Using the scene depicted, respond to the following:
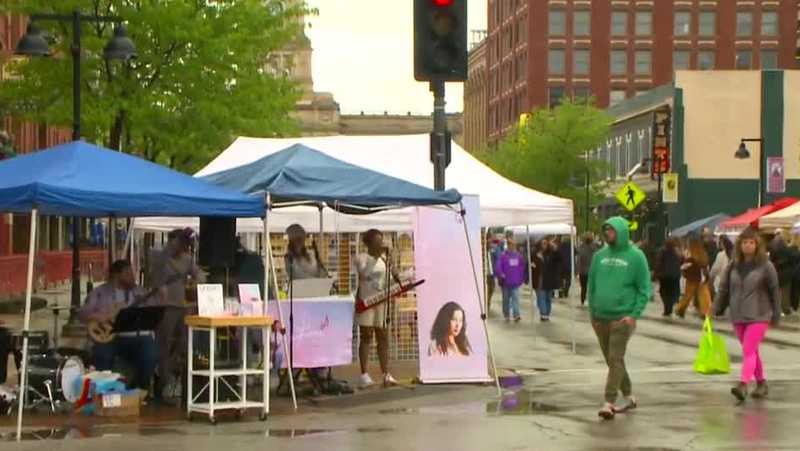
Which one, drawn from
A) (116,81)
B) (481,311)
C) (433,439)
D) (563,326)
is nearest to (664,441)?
(433,439)

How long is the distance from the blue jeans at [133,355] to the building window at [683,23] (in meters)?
105

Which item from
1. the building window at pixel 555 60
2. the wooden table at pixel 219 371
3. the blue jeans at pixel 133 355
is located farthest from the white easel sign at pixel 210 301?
the building window at pixel 555 60

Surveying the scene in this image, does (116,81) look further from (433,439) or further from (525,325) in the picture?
(433,439)

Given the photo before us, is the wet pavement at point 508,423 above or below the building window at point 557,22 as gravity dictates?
below

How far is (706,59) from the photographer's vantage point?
117 metres

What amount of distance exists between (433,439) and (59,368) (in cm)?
441

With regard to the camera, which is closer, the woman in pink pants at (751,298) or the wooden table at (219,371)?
the wooden table at (219,371)

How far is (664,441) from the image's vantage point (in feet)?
A: 41.0

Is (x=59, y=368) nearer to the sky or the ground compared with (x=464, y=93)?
nearer to the ground

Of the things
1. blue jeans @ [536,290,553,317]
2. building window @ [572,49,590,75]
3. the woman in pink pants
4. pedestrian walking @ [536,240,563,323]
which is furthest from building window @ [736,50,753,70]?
the woman in pink pants

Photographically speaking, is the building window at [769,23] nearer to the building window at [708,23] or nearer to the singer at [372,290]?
the building window at [708,23]

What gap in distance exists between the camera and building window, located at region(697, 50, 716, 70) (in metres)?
117

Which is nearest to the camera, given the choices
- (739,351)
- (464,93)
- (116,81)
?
(739,351)

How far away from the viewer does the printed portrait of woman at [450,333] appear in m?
17.2
